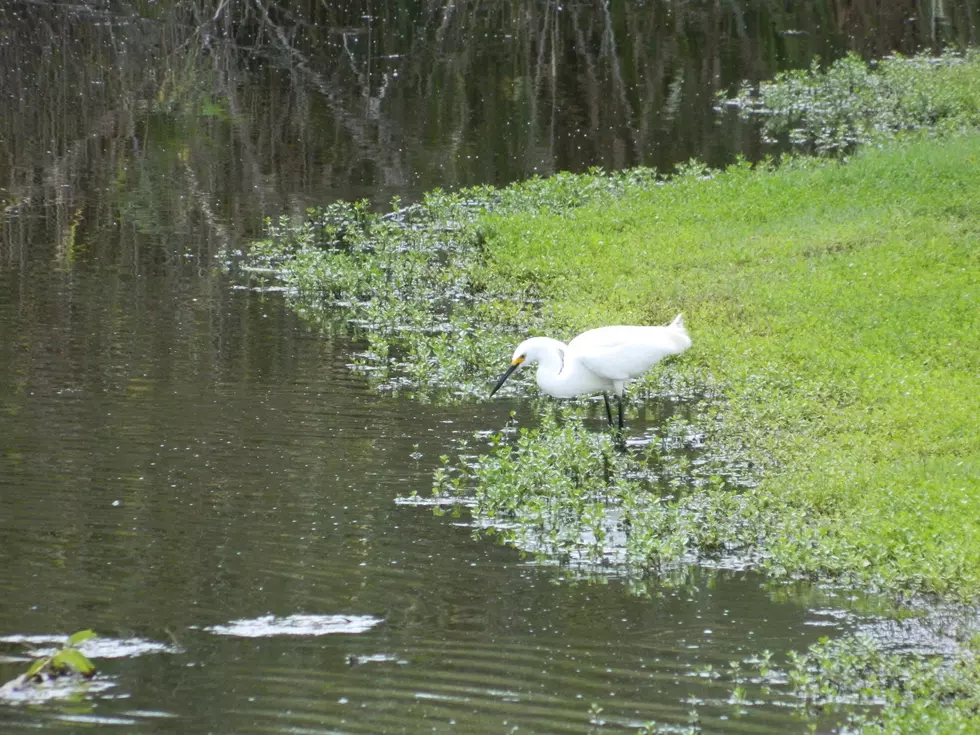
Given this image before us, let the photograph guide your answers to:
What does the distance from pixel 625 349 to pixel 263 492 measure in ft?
8.83

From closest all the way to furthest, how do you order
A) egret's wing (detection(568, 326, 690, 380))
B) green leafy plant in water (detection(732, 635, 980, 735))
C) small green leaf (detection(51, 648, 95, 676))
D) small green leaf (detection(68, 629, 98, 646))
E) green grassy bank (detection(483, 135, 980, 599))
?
green leafy plant in water (detection(732, 635, 980, 735)) → small green leaf (detection(51, 648, 95, 676)) → small green leaf (detection(68, 629, 98, 646)) → green grassy bank (detection(483, 135, 980, 599)) → egret's wing (detection(568, 326, 690, 380))

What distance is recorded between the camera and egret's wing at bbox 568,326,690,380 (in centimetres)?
1014

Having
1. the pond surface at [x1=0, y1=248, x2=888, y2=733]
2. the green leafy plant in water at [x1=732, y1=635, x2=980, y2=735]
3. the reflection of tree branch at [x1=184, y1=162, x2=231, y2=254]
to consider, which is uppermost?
the reflection of tree branch at [x1=184, y1=162, x2=231, y2=254]

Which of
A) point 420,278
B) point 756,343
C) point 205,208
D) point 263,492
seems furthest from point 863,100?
point 263,492

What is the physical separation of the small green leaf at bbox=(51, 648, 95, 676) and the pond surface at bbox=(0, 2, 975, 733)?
0.13 meters

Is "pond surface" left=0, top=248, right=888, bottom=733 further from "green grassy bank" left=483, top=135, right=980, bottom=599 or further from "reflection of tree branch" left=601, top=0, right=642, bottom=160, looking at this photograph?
"reflection of tree branch" left=601, top=0, right=642, bottom=160

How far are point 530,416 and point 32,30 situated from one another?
80.4 ft

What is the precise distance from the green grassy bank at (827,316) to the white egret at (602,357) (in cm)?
71

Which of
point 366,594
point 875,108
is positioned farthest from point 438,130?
point 366,594

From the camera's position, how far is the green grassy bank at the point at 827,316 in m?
8.02

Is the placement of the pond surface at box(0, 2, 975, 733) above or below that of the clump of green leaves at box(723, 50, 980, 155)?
below

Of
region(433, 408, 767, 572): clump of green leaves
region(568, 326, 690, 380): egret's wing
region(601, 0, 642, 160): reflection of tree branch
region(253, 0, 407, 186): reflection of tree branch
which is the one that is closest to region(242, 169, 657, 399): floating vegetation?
region(568, 326, 690, 380): egret's wing

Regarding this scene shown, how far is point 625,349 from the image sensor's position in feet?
33.3

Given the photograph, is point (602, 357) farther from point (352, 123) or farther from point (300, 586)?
point (352, 123)
